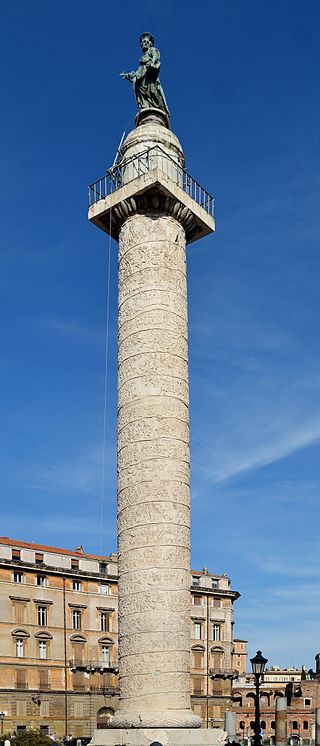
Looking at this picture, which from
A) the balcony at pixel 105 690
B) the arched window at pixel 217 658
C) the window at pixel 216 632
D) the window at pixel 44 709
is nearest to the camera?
the window at pixel 44 709

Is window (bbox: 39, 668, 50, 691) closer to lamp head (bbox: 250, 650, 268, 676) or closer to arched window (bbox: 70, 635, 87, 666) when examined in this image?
arched window (bbox: 70, 635, 87, 666)

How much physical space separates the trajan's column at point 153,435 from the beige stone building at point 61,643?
3008cm

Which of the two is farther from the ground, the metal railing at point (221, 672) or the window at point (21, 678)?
the window at point (21, 678)

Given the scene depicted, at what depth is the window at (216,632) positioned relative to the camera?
5363cm

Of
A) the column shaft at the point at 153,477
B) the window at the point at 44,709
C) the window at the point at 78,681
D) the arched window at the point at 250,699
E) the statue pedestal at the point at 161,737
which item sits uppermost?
the column shaft at the point at 153,477

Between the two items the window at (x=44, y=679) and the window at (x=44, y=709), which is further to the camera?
the window at (x=44, y=679)

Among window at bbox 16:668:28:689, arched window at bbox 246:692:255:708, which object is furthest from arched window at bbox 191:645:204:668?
arched window at bbox 246:692:255:708

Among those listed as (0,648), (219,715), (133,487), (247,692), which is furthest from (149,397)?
(247,692)

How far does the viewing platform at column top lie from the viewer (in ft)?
55.5

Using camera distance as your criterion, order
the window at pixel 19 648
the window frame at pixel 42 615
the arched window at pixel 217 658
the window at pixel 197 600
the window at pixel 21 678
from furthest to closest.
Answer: the window at pixel 197 600 → the arched window at pixel 217 658 → the window frame at pixel 42 615 → the window at pixel 19 648 → the window at pixel 21 678

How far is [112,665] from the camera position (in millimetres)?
48688

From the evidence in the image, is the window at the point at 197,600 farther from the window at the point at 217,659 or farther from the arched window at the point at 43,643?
the arched window at the point at 43,643

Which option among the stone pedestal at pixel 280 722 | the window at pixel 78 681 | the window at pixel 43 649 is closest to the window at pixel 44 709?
→ the window at pixel 78 681

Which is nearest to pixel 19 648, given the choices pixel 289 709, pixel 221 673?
pixel 221 673
